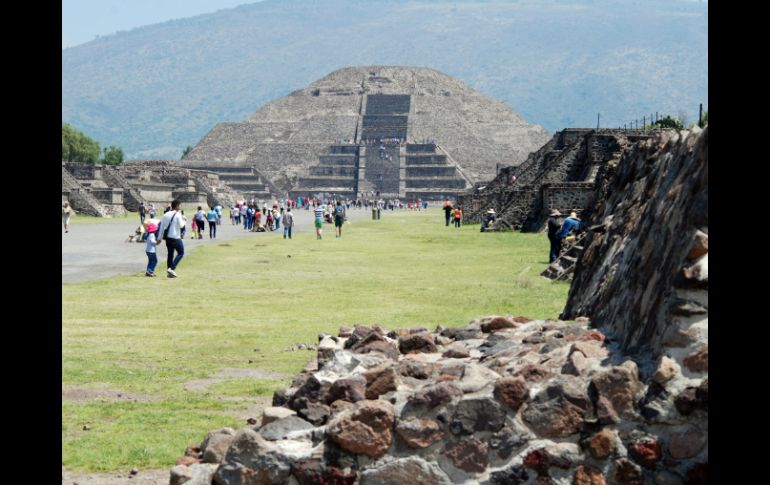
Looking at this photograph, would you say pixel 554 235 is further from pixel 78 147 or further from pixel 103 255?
pixel 78 147

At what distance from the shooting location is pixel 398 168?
107062mm

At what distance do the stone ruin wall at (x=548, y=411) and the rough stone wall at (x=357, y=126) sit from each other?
3874 inches

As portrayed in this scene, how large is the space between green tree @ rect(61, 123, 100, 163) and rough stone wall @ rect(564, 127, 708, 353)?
325 feet

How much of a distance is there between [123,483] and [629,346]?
2.60 metres

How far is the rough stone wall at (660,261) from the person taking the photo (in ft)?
13.4

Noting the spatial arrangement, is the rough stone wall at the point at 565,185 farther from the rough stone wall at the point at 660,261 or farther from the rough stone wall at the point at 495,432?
the rough stone wall at the point at 495,432

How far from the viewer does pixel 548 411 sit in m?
4.20

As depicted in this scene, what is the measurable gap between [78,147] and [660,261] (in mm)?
103897

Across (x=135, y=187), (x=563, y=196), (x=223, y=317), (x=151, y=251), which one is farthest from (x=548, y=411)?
(x=135, y=187)

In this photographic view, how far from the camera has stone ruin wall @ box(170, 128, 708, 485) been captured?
3.98 m

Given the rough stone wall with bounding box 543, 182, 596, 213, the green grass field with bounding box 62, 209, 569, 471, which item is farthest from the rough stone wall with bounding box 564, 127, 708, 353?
the rough stone wall with bounding box 543, 182, 596, 213

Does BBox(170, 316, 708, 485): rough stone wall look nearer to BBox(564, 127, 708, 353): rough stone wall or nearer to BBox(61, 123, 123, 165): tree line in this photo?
BBox(564, 127, 708, 353): rough stone wall

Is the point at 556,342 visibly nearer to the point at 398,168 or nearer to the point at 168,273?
the point at 168,273
